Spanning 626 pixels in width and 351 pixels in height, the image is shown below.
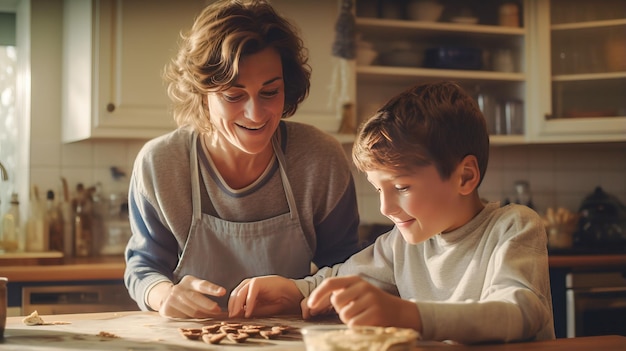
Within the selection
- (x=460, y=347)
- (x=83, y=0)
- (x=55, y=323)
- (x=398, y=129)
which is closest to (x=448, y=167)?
(x=398, y=129)

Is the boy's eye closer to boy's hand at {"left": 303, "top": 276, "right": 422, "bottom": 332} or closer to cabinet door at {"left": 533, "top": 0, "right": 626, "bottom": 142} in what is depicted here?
boy's hand at {"left": 303, "top": 276, "right": 422, "bottom": 332}

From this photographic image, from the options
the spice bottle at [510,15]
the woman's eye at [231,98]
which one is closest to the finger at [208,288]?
the woman's eye at [231,98]

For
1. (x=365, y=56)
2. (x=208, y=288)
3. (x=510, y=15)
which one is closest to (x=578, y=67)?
(x=510, y=15)

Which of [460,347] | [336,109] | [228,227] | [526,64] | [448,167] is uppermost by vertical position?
[526,64]

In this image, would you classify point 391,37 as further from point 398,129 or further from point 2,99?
point 398,129

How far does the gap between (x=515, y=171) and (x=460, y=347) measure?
2.94m

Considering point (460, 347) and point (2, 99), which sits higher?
point (2, 99)

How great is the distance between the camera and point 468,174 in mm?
1417

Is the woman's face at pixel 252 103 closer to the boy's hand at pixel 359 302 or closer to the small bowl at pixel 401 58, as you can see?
the boy's hand at pixel 359 302

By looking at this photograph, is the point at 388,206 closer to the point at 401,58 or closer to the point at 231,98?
the point at 231,98

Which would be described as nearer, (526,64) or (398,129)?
(398,129)

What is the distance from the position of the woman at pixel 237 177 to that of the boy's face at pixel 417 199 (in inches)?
14.9

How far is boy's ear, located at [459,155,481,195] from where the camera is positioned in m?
1.41

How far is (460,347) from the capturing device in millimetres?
1136
